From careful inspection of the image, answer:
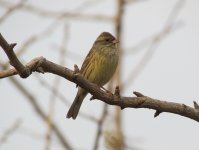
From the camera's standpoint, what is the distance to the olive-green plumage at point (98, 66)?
729cm

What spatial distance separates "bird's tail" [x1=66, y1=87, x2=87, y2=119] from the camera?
23.8 ft

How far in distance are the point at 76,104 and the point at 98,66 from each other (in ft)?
1.84

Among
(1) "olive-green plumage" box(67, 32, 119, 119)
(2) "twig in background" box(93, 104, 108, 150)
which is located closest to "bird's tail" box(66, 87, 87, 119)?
(1) "olive-green plumage" box(67, 32, 119, 119)

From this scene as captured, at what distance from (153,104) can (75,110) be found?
7.36 feet

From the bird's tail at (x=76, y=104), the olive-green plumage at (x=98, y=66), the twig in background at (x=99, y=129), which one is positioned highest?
the olive-green plumage at (x=98, y=66)

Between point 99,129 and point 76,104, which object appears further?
point 76,104

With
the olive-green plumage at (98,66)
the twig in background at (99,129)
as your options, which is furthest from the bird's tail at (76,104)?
the twig in background at (99,129)

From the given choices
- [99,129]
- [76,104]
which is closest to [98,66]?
[76,104]

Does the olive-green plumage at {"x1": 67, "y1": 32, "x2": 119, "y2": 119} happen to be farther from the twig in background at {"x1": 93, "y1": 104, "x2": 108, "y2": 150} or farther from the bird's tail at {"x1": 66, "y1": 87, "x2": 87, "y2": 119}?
the twig in background at {"x1": 93, "y1": 104, "x2": 108, "y2": 150}

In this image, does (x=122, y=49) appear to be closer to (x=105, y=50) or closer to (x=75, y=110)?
(x=105, y=50)

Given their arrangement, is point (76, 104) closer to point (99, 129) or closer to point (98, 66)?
point (98, 66)

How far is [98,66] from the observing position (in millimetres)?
7414

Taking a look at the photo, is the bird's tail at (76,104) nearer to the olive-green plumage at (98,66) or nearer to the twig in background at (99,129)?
the olive-green plumage at (98,66)

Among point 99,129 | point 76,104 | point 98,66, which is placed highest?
point 98,66
